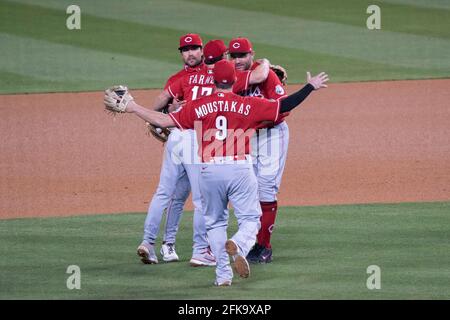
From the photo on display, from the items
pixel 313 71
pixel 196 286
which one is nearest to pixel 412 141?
pixel 313 71

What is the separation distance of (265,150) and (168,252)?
46.7 inches

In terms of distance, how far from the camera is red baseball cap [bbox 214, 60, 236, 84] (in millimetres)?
7988

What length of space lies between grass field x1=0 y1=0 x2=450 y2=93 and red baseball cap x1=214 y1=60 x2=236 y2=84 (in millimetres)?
8690

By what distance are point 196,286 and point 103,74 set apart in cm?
961

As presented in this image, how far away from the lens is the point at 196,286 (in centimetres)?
818

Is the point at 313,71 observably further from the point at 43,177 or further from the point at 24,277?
the point at 24,277

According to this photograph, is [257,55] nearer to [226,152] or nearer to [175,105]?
[175,105]

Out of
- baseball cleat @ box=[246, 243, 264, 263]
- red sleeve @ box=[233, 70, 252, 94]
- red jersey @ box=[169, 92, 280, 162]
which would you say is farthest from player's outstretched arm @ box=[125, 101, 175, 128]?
baseball cleat @ box=[246, 243, 264, 263]

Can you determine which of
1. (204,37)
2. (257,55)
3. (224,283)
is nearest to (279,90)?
(224,283)

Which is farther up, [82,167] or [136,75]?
[136,75]

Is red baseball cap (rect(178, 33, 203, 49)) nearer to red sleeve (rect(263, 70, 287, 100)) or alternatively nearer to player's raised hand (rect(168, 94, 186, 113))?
player's raised hand (rect(168, 94, 186, 113))

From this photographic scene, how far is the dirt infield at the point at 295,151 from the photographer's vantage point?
11.7 meters

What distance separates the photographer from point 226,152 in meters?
8.07

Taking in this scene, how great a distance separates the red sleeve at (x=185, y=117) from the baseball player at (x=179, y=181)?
562 millimetres
